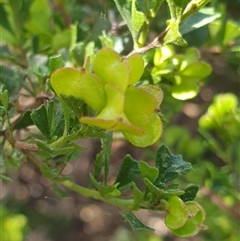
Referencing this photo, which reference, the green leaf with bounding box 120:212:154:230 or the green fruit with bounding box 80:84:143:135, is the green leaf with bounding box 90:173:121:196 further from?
the green fruit with bounding box 80:84:143:135

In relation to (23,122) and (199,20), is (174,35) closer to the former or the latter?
(199,20)

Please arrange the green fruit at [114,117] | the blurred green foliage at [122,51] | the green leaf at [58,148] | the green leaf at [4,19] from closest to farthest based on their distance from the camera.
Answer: the green fruit at [114,117]
the green leaf at [58,148]
the blurred green foliage at [122,51]
the green leaf at [4,19]

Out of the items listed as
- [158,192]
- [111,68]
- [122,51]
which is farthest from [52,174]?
[122,51]

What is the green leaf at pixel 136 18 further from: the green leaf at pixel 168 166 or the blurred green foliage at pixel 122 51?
the green leaf at pixel 168 166

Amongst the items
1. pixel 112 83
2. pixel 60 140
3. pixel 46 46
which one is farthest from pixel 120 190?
pixel 46 46

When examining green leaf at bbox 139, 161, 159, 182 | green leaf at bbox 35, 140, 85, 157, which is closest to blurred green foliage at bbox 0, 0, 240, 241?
green leaf at bbox 35, 140, 85, 157

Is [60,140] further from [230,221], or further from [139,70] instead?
[230,221]

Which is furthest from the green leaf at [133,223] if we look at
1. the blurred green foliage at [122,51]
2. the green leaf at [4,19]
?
the green leaf at [4,19]
